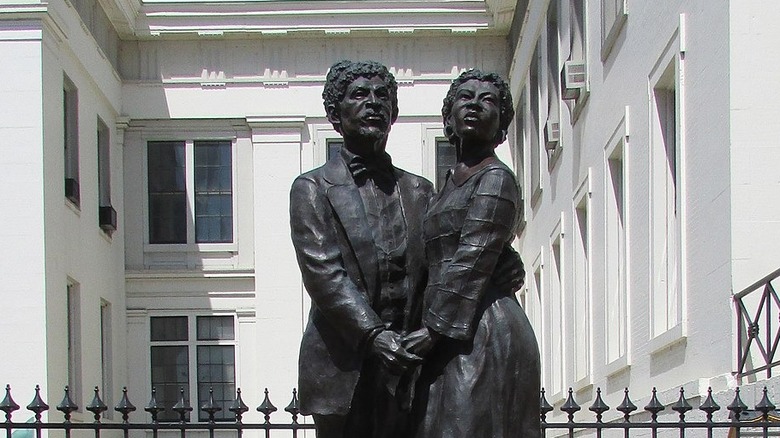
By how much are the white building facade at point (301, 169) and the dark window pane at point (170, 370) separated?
5cm

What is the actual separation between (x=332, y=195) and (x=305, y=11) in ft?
88.2

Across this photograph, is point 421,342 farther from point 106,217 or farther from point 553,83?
point 106,217

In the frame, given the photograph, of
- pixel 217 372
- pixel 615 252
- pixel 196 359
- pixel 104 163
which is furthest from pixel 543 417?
pixel 104 163

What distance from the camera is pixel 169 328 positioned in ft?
107

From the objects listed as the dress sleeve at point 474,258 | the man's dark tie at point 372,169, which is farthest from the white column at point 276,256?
the dress sleeve at point 474,258

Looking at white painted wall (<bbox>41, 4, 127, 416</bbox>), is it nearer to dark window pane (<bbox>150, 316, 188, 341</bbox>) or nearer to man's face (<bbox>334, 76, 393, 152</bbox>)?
dark window pane (<bbox>150, 316, 188, 341</bbox>)

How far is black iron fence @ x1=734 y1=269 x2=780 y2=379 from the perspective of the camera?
32.4 ft

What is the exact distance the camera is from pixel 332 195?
5.79 m

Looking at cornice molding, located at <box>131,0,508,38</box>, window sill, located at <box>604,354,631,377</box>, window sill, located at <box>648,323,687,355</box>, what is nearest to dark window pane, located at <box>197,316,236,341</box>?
cornice molding, located at <box>131,0,508,38</box>

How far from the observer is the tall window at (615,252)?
16.9 m

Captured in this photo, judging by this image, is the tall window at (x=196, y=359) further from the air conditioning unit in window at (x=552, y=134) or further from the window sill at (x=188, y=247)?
the air conditioning unit in window at (x=552, y=134)

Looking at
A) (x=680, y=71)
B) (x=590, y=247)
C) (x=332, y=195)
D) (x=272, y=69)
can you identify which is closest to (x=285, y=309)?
(x=272, y=69)

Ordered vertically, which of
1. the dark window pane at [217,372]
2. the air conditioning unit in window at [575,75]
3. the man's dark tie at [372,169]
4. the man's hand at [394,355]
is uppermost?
the air conditioning unit in window at [575,75]

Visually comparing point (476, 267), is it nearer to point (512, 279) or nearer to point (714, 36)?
point (512, 279)
